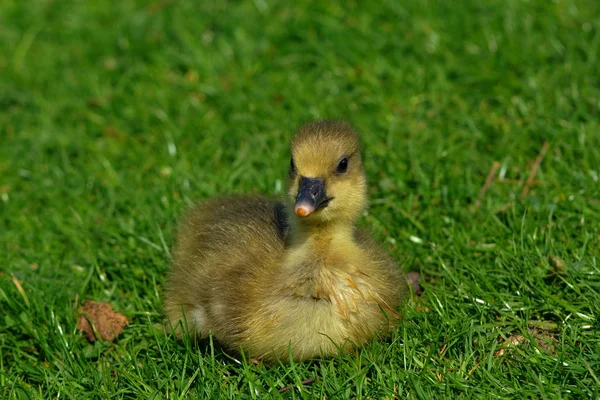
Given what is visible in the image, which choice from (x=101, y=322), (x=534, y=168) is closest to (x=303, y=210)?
(x=101, y=322)

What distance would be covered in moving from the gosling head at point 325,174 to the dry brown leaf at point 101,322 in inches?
38.9

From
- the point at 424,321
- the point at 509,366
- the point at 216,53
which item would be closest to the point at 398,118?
the point at 216,53

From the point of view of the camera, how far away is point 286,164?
4703 mm

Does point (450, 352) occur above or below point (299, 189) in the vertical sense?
below

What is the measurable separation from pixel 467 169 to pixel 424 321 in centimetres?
126

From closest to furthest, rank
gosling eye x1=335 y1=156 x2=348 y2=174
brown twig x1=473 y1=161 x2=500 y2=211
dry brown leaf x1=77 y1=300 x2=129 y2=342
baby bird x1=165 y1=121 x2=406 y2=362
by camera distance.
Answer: baby bird x1=165 y1=121 x2=406 y2=362
gosling eye x1=335 y1=156 x2=348 y2=174
dry brown leaf x1=77 y1=300 x2=129 y2=342
brown twig x1=473 y1=161 x2=500 y2=211

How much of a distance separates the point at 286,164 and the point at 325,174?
1.47m

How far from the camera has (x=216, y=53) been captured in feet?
19.0

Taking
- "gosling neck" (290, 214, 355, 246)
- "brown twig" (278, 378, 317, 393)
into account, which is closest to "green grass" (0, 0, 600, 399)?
"brown twig" (278, 378, 317, 393)

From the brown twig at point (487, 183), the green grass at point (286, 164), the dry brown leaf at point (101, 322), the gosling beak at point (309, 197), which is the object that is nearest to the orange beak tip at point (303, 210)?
the gosling beak at point (309, 197)

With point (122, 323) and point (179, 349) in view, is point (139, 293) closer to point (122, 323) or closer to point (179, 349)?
A: point (122, 323)

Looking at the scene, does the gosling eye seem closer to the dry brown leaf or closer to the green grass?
the green grass

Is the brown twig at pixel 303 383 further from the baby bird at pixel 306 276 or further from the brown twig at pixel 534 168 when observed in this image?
the brown twig at pixel 534 168

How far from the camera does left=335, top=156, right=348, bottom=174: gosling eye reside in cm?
329
